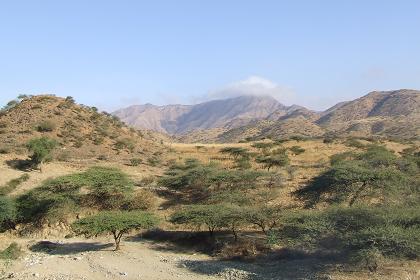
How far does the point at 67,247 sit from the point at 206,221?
919cm

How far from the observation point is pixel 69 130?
65.0 metres

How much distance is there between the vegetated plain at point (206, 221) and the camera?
979 inches

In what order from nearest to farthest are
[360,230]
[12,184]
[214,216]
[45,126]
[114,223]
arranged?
[360,230], [114,223], [214,216], [12,184], [45,126]

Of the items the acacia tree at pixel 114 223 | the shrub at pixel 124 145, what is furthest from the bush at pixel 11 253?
the shrub at pixel 124 145

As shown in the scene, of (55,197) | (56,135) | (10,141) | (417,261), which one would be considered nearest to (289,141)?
(56,135)

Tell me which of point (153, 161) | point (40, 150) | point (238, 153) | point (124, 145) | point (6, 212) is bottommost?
point (6, 212)

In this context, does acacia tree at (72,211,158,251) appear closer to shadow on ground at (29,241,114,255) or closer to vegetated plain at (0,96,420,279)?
vegetated plain at (0,96,420,279)

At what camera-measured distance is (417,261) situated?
24.2m

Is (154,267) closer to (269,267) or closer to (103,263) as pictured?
(103,263)

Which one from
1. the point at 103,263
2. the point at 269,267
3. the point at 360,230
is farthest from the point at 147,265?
the point at 360,230

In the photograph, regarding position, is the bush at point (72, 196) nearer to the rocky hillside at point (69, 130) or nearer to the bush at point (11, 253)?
the bush at point (11, 253)

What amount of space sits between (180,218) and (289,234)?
7.89 metres

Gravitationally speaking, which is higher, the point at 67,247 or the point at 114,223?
the point at 114,223

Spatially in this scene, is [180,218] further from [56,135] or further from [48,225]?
[56,135]
